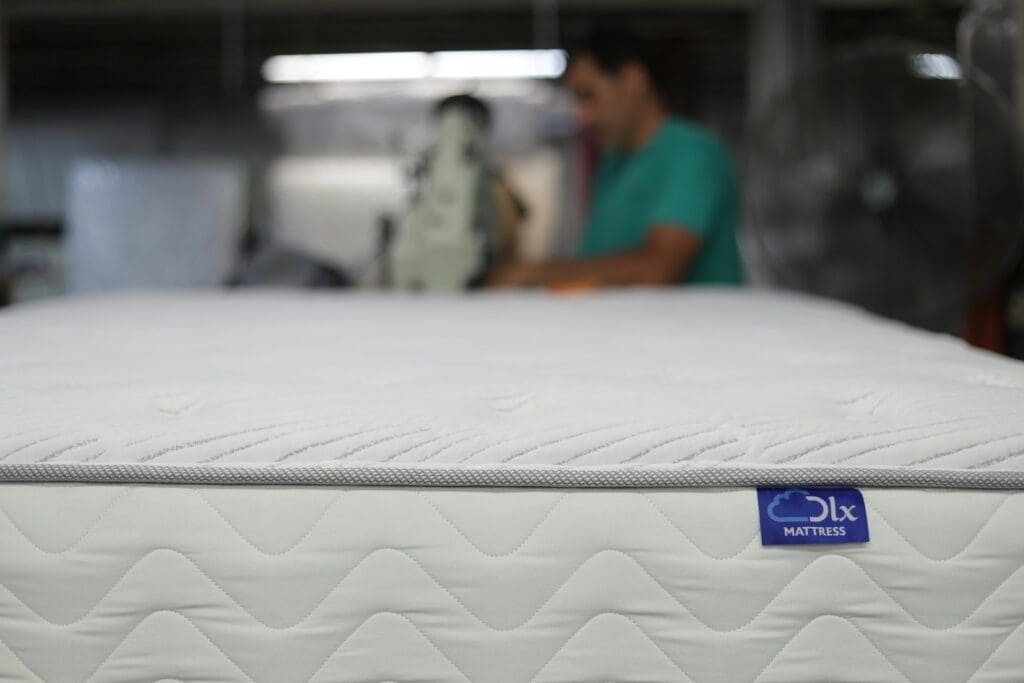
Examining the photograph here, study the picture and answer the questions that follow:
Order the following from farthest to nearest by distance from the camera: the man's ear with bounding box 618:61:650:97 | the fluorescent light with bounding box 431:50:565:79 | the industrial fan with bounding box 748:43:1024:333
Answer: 1. the fluorescent light with bounding box 431:50:565:79
2. the man's ear with bounding box 618:61:650:97
3. the industrial fan with bounding box 748:43:1024:333

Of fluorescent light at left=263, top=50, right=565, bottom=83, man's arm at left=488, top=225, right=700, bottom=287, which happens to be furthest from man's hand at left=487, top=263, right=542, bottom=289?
fluorescent light at left=263, top=50, right=565, bottom=83

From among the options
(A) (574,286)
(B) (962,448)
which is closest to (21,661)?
(B) (962,448)

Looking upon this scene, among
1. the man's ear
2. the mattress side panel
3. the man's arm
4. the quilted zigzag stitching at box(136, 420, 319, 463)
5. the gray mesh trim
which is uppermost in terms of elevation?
the man's ear

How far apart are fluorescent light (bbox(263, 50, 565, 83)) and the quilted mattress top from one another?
2.17 metres

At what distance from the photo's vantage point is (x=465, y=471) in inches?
32.5

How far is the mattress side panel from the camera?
0.82m

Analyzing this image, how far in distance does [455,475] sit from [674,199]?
190 centimetres

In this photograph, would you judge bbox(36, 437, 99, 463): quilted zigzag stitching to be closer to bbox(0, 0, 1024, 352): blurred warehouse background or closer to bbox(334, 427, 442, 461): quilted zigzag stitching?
bbox(334, 427, 442, 461): quilted zigzag stitching

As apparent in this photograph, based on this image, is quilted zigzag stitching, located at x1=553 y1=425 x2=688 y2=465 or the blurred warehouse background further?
the blurred warehouse background

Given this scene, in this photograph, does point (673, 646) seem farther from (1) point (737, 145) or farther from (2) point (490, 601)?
(1) point (737, 145)

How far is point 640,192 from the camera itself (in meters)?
2.86

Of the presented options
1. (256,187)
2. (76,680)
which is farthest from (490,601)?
(256,187)

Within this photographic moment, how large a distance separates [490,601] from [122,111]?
2992mm

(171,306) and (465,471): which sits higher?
(465,471)
